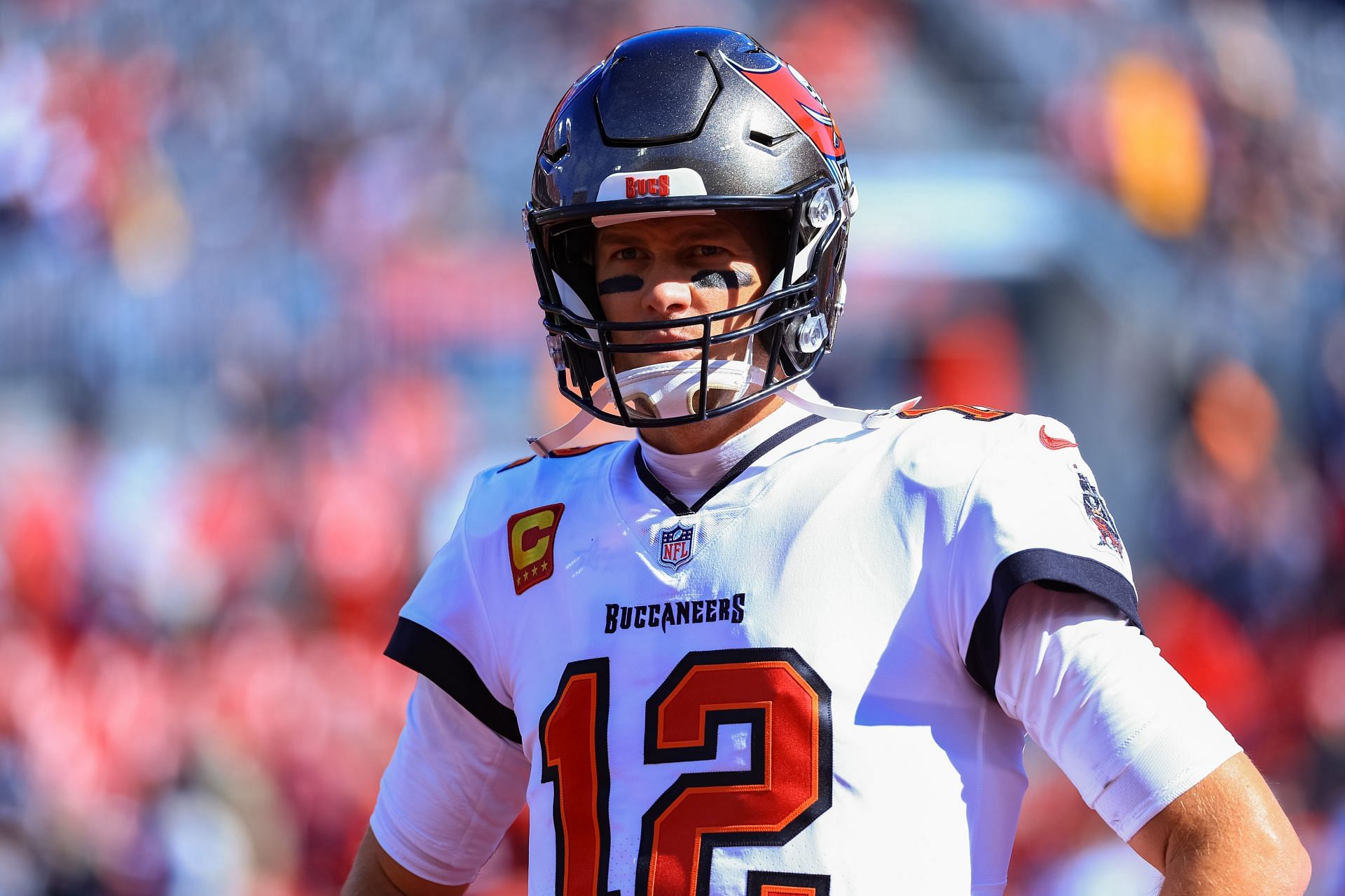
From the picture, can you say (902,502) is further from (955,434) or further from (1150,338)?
(1150,338)

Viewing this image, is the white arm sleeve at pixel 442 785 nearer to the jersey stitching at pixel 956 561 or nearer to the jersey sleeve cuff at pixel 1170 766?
the jersey stitching at pixel 956 561

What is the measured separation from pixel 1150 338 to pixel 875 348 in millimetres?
1717

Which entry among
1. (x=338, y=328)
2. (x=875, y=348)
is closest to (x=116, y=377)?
(x=338, y=328)

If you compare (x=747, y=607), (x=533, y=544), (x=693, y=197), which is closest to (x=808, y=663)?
(x=747, y=607)

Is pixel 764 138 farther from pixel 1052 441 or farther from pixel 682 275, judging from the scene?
pixel 1052 441

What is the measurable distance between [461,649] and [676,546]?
35 cm

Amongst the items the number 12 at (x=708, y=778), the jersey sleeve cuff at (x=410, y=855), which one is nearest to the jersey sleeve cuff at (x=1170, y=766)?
the number 12 at (x=708, y=778)

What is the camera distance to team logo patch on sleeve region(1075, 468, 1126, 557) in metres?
1.62

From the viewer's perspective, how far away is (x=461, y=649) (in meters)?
1.97

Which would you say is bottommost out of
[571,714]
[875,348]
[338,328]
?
[875,348]

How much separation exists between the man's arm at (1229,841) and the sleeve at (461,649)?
85 centimetres

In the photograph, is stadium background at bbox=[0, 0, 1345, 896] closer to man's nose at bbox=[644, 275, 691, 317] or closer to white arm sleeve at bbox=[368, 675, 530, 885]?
white arm sleeve at bbox=[368, 675, 530, 885]

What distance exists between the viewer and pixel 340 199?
911cm

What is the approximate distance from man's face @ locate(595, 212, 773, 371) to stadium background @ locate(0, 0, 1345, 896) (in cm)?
355
